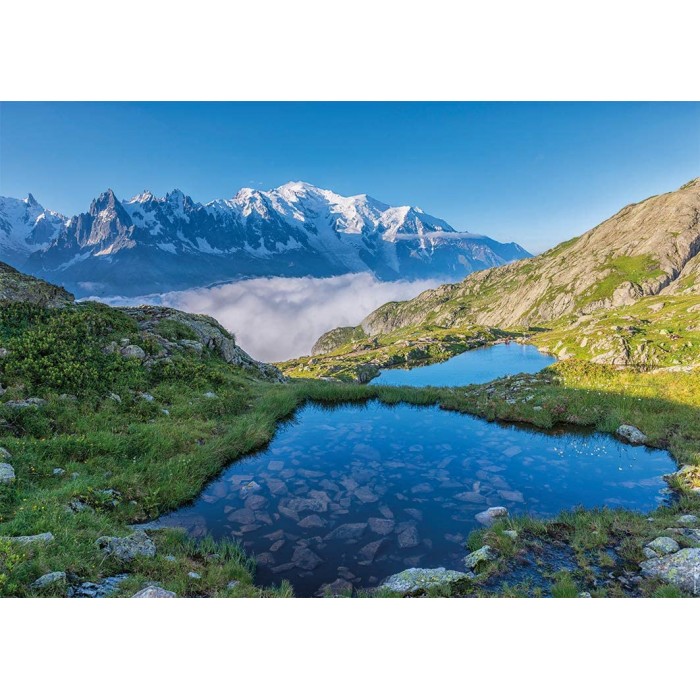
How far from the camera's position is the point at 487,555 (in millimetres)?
8852

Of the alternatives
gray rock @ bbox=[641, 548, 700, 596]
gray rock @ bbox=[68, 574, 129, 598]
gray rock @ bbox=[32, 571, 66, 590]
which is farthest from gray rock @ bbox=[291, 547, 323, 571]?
gray rock @ bbox=[641, 548, 700, 596]

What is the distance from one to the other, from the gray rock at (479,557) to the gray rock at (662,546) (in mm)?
3236

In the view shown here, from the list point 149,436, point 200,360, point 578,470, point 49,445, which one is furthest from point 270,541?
point 200,360

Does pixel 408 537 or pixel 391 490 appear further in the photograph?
pixel 391 490

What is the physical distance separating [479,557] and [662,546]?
→ 3898 millimetres

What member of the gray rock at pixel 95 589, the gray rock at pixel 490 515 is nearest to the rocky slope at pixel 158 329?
the gray rock at pixel 95 589

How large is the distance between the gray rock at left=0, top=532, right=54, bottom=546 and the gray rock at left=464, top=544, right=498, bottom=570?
8.54 m

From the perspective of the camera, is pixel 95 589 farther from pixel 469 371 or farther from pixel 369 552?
pixel 469 371

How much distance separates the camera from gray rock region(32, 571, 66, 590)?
21.0 ft

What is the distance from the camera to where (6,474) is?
32.0 ft

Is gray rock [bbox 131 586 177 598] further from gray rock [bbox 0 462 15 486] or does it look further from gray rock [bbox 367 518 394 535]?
gray rock [bbox 0 462 15 486]

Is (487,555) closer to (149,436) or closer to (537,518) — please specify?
(537,518)

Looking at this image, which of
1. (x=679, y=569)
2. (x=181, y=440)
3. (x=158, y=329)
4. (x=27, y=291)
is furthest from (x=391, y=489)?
(x=27, y=291)

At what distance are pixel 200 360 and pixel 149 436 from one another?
9.55 meters
